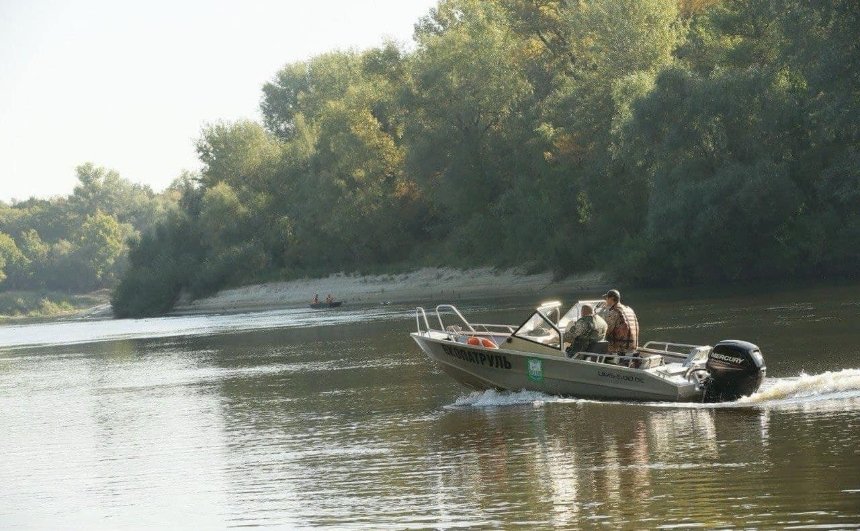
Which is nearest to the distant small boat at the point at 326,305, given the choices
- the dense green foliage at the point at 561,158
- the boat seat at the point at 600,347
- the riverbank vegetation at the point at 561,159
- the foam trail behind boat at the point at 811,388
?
the dense green foliage at the point at 561,158

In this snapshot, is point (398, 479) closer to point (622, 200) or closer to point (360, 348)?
point (360, 348)

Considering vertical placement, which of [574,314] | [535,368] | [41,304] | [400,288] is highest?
[41,304]

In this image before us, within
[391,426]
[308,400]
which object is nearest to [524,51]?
[308,400]

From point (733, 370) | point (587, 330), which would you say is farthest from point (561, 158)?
point (733, 370)

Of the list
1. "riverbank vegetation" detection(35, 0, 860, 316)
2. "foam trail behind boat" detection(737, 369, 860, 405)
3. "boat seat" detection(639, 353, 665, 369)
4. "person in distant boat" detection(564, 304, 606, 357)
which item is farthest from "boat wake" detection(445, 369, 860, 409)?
"riverbank vegetation" detection(35, 0, 860, 316)

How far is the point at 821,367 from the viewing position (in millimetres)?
23922

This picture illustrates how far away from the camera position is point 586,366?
21.9 m

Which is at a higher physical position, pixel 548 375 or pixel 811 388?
pixel 548 375

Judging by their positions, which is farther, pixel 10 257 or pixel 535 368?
pixel 10 257

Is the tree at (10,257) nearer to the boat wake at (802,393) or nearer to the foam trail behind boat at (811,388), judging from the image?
the boat wake at (802,393)

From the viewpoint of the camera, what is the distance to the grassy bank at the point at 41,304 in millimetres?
155125

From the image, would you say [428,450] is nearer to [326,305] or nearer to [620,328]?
[620,328]

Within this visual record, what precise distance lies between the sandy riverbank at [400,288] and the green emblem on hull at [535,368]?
40.2m

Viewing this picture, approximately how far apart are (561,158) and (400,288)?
18.2m
